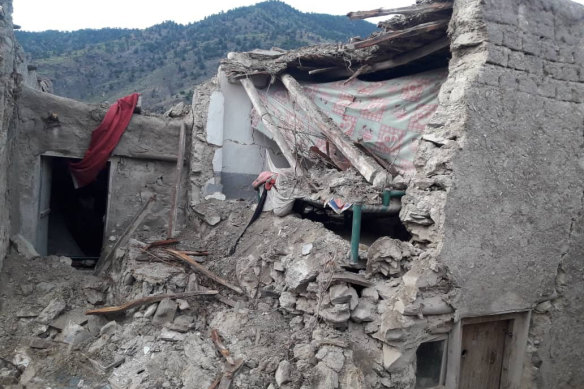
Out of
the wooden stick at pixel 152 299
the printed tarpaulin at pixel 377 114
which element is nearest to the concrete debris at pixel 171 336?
the wooden stick at pixel 152 299

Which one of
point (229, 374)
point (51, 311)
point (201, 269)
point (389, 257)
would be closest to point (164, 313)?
point (201, 269)

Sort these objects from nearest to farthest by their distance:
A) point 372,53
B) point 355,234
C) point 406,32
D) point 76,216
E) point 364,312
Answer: point 364,312
point 355,234
point 406,32
point 372,53
point 76,216

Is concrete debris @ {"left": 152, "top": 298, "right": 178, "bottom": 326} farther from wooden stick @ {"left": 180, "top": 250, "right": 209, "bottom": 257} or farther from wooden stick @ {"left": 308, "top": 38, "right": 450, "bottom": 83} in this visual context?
wooden stick @ {"left": 308, "top": 38, "right": 450, "bottom": 83}

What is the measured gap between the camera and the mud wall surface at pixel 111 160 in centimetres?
670

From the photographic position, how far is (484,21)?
13.8 feet

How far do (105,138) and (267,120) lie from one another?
2756mm

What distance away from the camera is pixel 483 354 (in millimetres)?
4750

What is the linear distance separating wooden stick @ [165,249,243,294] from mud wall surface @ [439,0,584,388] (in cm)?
→ 250

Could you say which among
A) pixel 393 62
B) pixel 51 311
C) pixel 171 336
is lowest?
pixel 51 311

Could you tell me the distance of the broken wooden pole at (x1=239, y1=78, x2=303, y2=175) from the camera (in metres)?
6.72

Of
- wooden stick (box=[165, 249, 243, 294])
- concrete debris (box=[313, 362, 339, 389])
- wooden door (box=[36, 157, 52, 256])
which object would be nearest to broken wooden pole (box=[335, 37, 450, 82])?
wooden stick (box=[165, 249, 243, 294])

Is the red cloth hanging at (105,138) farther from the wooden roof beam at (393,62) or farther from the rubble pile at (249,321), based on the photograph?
the wooden roof beam at (393,62)

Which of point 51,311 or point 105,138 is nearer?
A: point 51,311

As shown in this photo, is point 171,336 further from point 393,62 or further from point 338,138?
point 393,62
